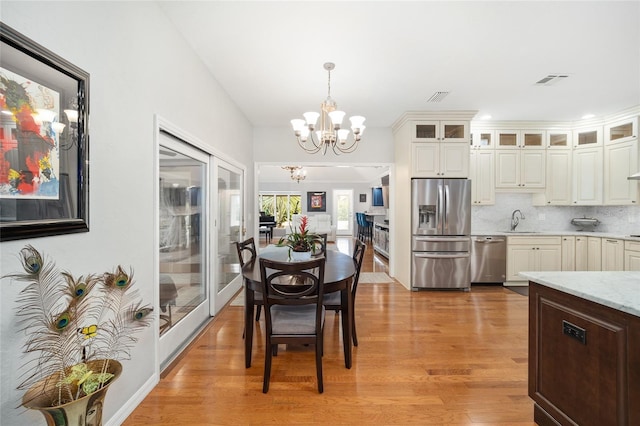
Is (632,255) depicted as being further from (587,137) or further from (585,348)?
(585,348)

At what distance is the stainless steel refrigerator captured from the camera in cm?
422

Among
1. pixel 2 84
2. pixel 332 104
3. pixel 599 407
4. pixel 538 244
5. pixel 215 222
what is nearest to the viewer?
pixel 2 84

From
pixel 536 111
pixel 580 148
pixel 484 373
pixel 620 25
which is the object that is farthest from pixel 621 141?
pixel 484 373

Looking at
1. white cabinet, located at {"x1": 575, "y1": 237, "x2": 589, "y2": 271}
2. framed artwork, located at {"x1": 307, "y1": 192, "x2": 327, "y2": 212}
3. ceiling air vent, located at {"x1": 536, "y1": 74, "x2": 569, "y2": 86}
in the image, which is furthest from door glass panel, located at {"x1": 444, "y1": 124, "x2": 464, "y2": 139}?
framed artwork, located at {"x1": 307, "y1": 192, "x2": 327, "y2": 212}

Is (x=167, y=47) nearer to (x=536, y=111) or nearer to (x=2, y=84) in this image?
(x=2, y=84)

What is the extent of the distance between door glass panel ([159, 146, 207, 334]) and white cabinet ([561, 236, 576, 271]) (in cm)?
536

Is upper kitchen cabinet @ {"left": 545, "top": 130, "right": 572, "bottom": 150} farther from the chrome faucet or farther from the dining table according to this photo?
the dining table

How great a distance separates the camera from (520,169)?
4605mm

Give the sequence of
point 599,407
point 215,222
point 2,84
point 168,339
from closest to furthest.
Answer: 1. point 2,84
2. point 599,407
3. point 168,339
4. point 215,222

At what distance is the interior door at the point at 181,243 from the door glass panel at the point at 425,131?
3.14 metres

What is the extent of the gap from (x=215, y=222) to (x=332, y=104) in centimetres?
191

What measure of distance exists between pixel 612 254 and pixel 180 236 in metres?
5.74

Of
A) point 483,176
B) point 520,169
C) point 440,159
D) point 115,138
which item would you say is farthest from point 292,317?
point 520,169

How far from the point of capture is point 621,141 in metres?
4.12
